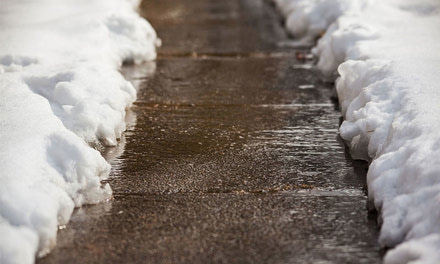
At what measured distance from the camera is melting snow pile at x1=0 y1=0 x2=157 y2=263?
2953mm

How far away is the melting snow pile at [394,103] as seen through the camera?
2914 mm

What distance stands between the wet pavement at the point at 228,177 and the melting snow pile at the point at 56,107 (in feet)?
0.42

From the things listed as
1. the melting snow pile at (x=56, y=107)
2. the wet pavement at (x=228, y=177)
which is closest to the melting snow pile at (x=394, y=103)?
the wet pavement at (x=228, y=177)

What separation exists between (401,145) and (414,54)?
1657 mm

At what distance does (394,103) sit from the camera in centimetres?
403

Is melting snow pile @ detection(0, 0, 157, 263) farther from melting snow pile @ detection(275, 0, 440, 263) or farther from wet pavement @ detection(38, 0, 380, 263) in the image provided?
melting snow pile @ detection(275, 0, 440, 263)

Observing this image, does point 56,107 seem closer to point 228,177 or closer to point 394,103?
point 228,177

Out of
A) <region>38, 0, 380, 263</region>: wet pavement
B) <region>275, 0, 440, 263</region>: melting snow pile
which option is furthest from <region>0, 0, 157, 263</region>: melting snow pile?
<region>275, 0, 440, 263</region>: melting snow pile

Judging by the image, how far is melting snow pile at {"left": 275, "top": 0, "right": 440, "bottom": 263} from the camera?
2914mm

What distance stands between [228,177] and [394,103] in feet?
3.53

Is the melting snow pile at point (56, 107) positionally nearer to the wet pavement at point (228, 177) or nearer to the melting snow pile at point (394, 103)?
the wet pavement at point (228, 177)

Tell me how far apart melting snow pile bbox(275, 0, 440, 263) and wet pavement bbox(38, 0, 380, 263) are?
15 centimetres

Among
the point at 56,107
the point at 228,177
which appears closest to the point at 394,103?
the point at 228,177

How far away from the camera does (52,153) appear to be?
349 cm
